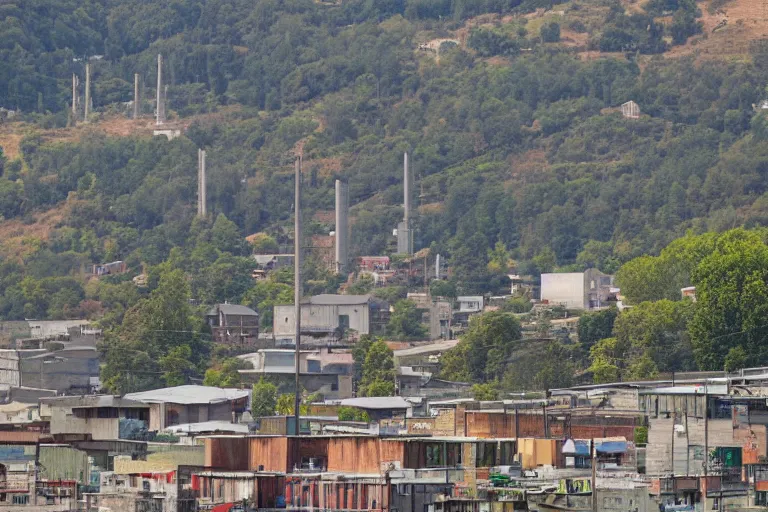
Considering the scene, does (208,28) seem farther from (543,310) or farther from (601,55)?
(543,310)

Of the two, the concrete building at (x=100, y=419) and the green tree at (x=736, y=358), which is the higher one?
the green tree at (x=736, y=358)

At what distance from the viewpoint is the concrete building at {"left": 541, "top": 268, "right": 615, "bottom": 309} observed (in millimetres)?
116125

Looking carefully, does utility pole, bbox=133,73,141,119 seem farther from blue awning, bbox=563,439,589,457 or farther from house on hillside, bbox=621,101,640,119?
blue awning, bbox=563,439,589,457

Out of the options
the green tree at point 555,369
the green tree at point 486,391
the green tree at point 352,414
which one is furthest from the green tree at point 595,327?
the green tree at point 352,414

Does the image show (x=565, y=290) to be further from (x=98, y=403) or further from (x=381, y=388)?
(x=98, y=403)

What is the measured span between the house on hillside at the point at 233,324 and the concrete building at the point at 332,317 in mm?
1000

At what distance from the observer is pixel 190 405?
60.7 meters

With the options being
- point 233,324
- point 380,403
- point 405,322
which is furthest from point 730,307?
point 405,322

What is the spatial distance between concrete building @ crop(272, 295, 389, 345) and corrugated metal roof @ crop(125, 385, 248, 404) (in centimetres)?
3547

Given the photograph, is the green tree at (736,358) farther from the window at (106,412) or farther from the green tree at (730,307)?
the window at (106,412)

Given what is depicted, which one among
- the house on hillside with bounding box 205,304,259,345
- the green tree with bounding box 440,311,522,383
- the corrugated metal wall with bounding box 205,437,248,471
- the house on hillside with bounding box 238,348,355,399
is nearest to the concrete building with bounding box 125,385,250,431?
the corrugated metal wall with bounding box 205,437,248,471

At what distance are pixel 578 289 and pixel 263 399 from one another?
145 ft

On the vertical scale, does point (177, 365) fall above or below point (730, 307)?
below

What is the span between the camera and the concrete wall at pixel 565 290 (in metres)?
118
